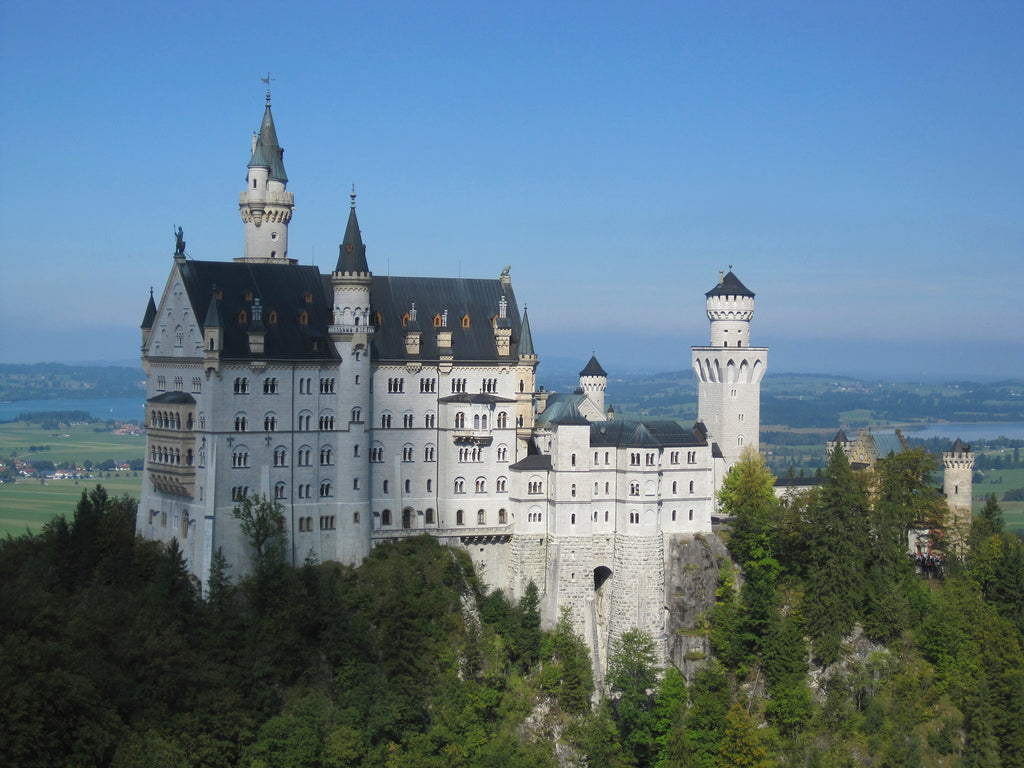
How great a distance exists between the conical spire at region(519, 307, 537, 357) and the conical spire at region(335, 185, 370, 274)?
1183 centimetres

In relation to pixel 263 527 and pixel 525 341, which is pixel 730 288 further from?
pixel 263 527

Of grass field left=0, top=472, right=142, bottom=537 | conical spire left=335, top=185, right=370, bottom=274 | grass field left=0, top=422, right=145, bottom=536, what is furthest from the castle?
grass field left=0, top=472, right=142, bottom=537

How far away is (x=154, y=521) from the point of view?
76.7 metres

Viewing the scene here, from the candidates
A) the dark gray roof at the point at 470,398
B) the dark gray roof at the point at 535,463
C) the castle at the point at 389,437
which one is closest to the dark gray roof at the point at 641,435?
the castle at the point at 389,437

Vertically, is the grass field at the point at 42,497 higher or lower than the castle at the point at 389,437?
lower

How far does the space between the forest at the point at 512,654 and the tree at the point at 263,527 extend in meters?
0.16

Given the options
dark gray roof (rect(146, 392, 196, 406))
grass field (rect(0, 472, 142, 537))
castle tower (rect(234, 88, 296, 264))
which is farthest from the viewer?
grass field (rect(0, 472, 142, 537))

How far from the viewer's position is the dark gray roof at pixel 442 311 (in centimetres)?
7938

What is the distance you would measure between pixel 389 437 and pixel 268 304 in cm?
1125

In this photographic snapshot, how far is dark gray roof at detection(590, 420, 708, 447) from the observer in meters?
78.9

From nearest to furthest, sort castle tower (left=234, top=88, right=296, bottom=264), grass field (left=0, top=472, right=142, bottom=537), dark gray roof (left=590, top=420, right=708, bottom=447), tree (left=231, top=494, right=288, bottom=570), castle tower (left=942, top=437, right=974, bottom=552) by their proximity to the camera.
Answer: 1. tree (left=231, top=494, right=288, bottom=570)
2. dark gray roof (left=590, top=420, right=708, bottom=447)
3. castle tower (left=234, top=88, right=296, bottom=264)
4. castle tower (left=942, top=437, right=974, bottom=552)
5. grass field (left=0, top=472, right=142, bottom=537)

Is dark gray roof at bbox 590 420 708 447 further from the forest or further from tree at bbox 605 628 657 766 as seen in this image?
tree at bbox 605 628 657 766

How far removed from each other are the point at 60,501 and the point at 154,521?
3015 inches

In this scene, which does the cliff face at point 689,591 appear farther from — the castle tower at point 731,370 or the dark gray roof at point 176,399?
the dark gray roof at point 176,399
